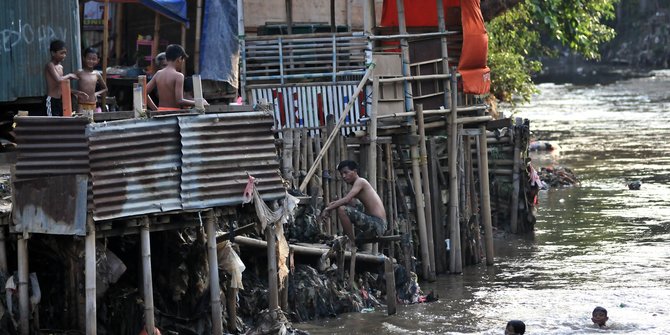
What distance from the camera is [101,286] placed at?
1238cm

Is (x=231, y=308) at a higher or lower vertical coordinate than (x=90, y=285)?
lower

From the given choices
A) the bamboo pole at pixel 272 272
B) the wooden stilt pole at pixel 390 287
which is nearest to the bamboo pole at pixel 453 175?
the wooden stilt pole at pixel 390 287

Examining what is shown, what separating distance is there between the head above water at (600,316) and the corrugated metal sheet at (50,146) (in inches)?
238

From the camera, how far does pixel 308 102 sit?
652 inches

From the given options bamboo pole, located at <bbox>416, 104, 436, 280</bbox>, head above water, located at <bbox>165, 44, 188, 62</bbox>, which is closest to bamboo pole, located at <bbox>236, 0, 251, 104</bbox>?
bamboo pole, located at <bbox>416, 104, 436, 280</bbox>

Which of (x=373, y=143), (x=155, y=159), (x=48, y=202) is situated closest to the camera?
(x=48, y=202)

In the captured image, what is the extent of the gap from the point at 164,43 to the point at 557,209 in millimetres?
9806

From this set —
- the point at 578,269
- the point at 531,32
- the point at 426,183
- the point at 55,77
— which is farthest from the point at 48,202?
the point at 531,32

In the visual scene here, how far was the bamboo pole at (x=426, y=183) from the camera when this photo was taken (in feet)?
55.1

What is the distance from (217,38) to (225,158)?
4396 millimetres

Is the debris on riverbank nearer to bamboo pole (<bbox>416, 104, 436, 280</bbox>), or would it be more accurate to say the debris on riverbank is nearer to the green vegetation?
the green vegetation

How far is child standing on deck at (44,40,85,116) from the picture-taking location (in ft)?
43.9

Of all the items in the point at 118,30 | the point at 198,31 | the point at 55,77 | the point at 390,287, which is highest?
the point at 118,30

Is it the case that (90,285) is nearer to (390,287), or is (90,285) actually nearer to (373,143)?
(390,287)
